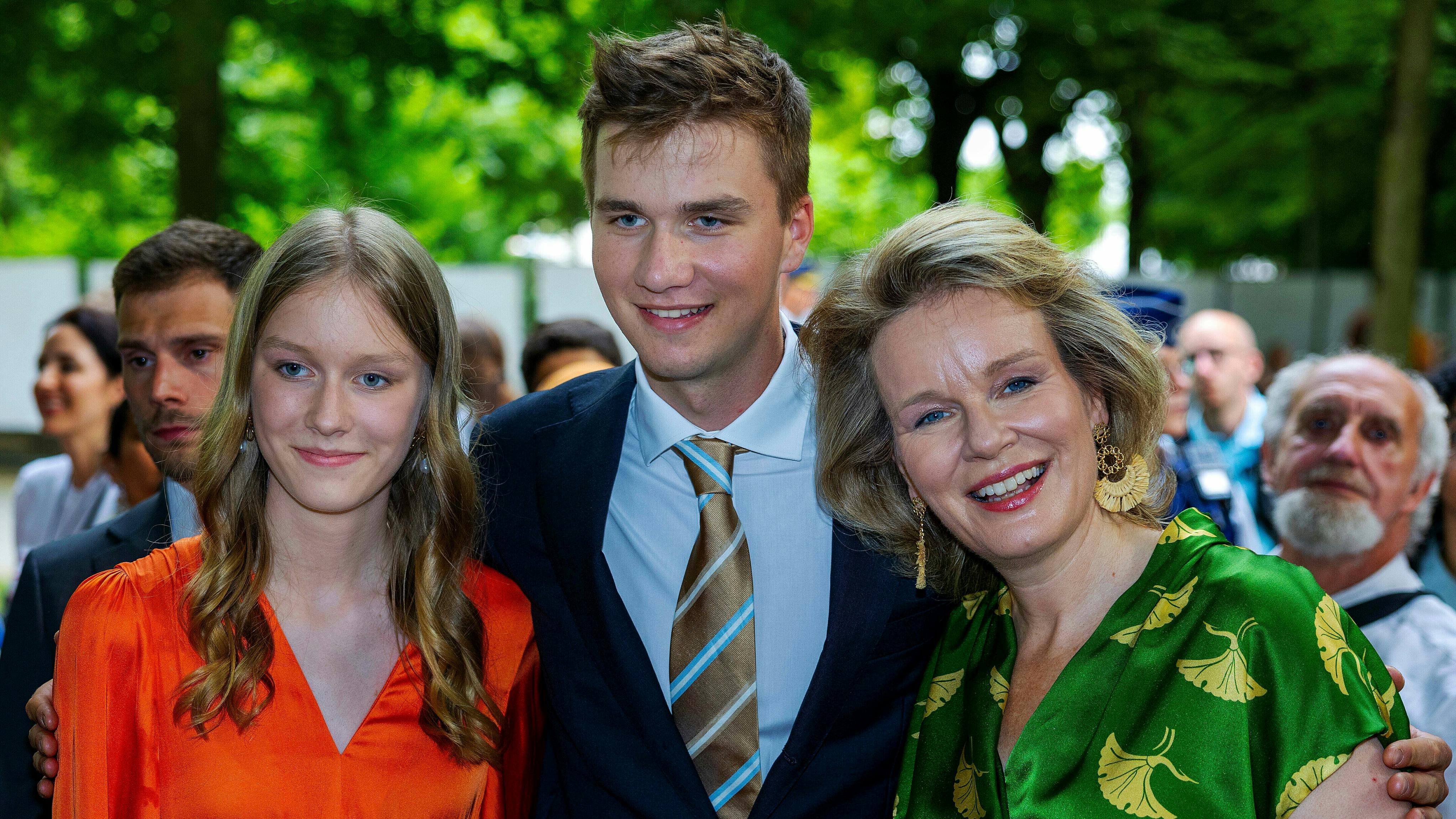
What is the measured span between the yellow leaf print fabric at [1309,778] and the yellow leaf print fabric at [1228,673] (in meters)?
0.13

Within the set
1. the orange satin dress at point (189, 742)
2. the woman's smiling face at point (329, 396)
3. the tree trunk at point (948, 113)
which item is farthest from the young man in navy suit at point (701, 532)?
the tree trunk at point (948, 113)

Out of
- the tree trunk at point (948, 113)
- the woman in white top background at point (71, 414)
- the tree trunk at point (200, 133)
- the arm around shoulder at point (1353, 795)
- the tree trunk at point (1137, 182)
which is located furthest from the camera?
the tree trunk at point (1137, 182)

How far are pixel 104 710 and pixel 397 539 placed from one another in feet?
2.06

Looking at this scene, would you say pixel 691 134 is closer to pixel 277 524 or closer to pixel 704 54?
pixel 704 54

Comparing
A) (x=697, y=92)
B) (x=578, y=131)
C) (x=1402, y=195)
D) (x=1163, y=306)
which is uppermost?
(x=578, y=131)

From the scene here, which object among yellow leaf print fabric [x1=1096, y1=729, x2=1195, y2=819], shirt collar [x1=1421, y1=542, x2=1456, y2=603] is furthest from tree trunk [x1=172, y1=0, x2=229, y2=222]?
yellow leaf print fabric [x1=1096, y1=729, x2=1195, y2=819]

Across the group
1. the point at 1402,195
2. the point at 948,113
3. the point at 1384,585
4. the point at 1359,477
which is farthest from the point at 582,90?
the point at 1384,585

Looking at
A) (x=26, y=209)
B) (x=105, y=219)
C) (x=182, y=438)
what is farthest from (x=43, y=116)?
(x=26, y=209)

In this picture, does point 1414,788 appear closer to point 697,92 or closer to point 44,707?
point 697,92

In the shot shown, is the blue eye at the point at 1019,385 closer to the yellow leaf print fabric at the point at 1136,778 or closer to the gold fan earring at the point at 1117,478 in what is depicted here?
the gold fan earring at the point at 1117,478

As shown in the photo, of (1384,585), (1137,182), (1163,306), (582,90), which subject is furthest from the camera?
(1137,182)

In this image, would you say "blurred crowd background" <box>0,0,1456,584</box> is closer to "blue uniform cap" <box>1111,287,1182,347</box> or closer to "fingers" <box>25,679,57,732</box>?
"blue uniform cap" <box>1111,287,1182,347</box>

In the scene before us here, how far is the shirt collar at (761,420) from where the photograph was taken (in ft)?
8.52

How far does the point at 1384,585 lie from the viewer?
3527 millimetres
